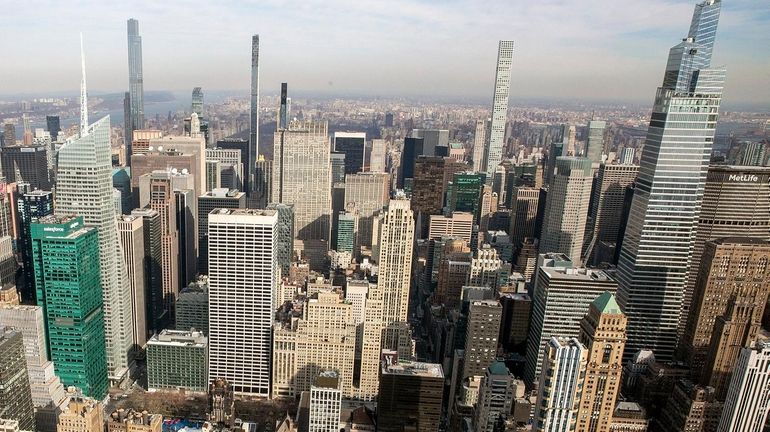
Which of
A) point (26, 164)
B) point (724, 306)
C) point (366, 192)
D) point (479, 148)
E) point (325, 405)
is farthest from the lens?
point (479, 148)

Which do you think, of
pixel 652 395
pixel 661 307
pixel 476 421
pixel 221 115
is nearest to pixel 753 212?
pixel 661 307

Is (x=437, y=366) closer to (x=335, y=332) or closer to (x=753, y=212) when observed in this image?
(x=335, y=332)

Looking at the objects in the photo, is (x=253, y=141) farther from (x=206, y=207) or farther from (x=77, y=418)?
(x=77, y=418)

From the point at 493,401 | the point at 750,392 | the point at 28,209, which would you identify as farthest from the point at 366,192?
the point at 750,392

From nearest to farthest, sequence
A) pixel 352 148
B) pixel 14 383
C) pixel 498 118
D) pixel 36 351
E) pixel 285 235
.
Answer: pixel 14 383
pixel 36 351
pixel 285 235
pixel 498 118
pixel 352 148

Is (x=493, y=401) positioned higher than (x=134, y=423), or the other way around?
(x=493, y=401)

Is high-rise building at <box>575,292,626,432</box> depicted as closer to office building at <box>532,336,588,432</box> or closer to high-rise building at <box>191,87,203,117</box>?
office building at <box>532,336,588,432</box>
